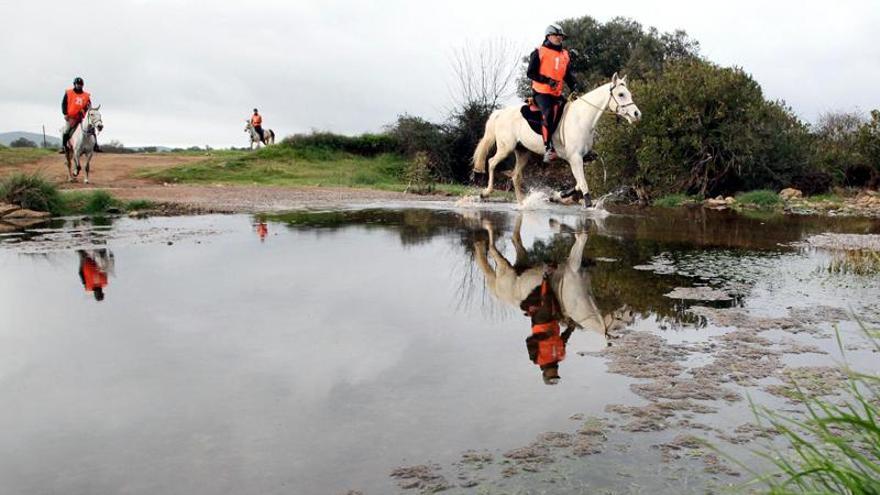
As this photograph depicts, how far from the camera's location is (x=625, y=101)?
42.7ft

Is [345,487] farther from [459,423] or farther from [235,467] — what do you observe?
[459,423]

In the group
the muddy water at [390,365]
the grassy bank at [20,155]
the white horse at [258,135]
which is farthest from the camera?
the white horse at [258,135]

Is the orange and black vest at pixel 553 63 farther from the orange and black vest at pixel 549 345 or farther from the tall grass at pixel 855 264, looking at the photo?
the orange and black vest at pixel 549 345

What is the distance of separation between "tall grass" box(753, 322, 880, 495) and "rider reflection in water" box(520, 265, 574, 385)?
126cm

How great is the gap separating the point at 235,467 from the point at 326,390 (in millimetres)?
1014

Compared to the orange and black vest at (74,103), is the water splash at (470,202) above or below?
below

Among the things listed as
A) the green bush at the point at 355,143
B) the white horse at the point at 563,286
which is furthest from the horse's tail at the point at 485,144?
the green bush at the point at 355,143

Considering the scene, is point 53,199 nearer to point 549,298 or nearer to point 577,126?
point 577,126

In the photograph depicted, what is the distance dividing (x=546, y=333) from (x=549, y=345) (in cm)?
30

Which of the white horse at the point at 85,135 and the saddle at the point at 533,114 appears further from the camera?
the white horse at the point at 85,135

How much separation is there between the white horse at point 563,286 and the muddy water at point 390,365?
4 cm

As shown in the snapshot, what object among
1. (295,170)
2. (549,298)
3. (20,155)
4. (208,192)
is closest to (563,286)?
(549,298)

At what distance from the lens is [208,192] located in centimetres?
2022

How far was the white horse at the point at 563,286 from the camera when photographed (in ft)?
17.6
